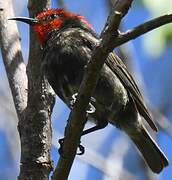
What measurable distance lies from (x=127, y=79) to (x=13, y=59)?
44.9 inches

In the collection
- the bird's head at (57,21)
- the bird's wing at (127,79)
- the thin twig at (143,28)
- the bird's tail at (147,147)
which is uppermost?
the thin twig at (143,28)

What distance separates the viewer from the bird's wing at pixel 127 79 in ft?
12.2

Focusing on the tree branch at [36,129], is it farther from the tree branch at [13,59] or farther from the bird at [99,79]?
the bird at [99,79]

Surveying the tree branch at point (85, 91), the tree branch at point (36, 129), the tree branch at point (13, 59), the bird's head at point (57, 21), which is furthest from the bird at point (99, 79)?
the tree branch at point (85, 91)

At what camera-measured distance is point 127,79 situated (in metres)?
3.75

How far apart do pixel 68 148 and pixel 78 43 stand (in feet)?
4.69

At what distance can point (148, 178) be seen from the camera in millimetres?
2785

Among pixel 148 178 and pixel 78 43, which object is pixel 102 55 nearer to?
pixel 148 178

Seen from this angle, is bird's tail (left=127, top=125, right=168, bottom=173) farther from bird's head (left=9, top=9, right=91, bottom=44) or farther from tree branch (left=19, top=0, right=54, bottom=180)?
tree branch (left=19, top=0, right=54, bottom=180)

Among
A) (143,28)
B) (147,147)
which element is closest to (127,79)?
(147,147)

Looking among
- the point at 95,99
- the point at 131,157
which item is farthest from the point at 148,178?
the point at 131,157

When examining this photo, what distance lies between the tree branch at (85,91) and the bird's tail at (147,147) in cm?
176

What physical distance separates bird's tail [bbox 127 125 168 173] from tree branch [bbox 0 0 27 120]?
4.68ft

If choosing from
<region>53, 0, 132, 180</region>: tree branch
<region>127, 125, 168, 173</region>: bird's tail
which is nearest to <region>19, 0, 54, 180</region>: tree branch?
<region>53, 0, 132, 180</region>: tree branch
